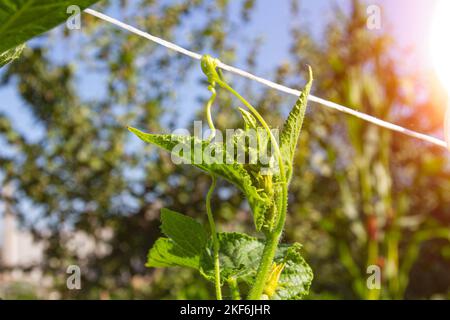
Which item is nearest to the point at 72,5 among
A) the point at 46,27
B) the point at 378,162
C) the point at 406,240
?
the point at 46,27

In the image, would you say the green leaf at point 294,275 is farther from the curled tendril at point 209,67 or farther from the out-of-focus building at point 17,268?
the out-of-focus building at point 17,268

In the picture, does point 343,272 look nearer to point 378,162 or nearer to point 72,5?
point 378,162

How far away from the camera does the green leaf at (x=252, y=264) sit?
0.31m

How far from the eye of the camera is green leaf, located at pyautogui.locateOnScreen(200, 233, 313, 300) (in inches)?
12.2

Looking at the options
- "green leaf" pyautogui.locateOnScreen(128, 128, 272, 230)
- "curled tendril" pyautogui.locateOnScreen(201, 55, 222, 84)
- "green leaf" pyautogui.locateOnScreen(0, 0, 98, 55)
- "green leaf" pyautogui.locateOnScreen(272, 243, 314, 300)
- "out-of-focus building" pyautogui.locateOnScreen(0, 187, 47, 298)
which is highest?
"out-of-focus building" pyautogui.locateOnScreen(0, 187, 47, 298)

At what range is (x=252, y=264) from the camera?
331 mm

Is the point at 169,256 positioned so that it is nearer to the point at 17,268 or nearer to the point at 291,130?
the point at 291,130

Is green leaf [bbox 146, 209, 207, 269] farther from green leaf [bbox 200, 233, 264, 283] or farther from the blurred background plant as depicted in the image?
the blurred background plant

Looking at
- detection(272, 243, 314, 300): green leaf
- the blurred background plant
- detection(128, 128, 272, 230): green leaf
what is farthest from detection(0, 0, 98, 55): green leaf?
the blurred background plant

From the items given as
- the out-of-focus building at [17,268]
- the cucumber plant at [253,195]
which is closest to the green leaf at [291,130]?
the cucumber plant at [253,195]

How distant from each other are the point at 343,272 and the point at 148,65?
4.18 feet

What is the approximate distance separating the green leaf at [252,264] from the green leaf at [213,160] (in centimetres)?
5

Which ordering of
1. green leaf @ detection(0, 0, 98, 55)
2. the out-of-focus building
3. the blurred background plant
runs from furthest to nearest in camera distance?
the blurred background plant, the out-of-focus building, green leaf @ detection(0, 0, 98, 55)

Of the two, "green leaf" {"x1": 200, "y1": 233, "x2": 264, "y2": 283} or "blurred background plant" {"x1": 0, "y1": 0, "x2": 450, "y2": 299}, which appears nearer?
"green leaf" {"x1": 200, "y1": 233, "x2": 264, "y2": 283}
